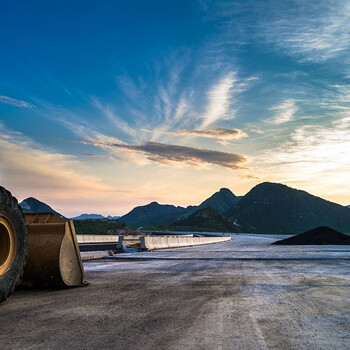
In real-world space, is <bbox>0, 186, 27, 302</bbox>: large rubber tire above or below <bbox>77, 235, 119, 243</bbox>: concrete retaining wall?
below

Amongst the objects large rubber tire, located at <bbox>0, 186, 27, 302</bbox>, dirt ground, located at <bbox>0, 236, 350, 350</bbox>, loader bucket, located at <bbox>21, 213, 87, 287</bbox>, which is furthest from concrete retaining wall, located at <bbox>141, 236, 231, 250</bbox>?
large rubber tire, located at <bbox>0, 186, 27, 302</bbox>

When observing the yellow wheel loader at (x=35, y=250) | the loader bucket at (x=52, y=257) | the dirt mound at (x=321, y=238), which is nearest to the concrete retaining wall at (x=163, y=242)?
the dirt mound at (x=321, y=238)

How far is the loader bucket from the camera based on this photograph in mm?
7703

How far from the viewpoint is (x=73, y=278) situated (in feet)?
26.3

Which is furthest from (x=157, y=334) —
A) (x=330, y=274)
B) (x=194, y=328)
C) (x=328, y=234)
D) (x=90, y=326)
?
(x=328, y=234)

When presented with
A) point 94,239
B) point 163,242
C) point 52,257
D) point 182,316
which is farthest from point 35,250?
point 94,239

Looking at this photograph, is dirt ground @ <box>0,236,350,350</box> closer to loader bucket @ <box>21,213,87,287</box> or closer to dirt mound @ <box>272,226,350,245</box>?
loader bucket @ <box>21,213,87,287</box>

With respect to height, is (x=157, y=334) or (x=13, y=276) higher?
(x=13, y=276)

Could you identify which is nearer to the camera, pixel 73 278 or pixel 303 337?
pixel 303 337

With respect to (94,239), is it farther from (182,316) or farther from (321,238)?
(182,316)

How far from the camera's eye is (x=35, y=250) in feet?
25.5

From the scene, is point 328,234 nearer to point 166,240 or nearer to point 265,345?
point 166,240

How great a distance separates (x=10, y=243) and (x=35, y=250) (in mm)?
1450

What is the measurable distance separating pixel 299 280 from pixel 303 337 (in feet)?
16.4
